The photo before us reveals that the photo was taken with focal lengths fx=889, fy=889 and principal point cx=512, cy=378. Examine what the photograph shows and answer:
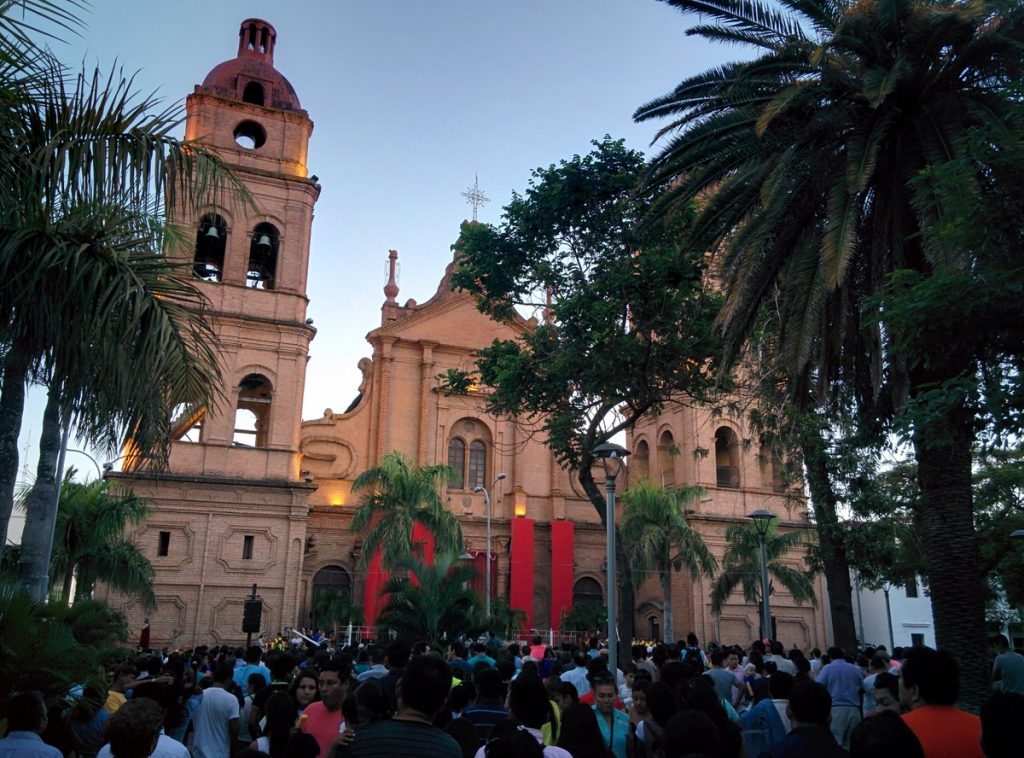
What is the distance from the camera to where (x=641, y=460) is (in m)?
41.0

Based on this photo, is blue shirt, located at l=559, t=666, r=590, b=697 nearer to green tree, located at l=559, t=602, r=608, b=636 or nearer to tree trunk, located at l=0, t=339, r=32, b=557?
tree trunk, located at l=0, t=339, r=32, b=557

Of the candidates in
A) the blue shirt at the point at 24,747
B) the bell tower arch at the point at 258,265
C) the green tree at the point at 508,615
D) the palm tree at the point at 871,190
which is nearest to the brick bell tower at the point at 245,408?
the bell tower arch at the point at 258,265

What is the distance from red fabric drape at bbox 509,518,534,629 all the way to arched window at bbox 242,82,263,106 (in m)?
19.7

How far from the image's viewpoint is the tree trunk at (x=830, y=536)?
59.6 feet

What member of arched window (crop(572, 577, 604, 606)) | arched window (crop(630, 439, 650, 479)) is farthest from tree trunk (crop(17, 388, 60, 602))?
arched window (crop(630, 439, 650, 479))

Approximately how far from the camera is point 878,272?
11445 mm

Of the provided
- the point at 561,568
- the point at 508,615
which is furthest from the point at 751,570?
the point at 508,615

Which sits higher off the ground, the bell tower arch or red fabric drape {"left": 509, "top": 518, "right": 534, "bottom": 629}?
the bell tower arch

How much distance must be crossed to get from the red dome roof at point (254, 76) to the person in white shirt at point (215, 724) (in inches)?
1195

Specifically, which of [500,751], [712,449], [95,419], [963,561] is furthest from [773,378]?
[712,449]

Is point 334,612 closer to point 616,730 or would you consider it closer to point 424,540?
point 424,540

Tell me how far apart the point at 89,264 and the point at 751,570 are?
30040mm

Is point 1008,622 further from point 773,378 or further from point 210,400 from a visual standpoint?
point 210,400

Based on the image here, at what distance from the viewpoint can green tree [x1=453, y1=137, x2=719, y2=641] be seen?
16.8 meters
